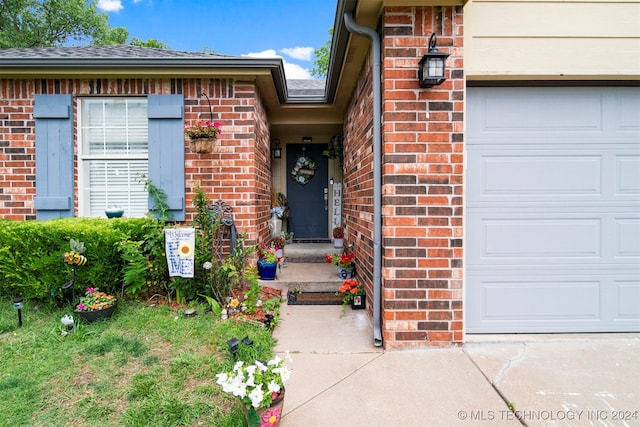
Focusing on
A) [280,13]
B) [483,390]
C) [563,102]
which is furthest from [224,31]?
[483,390]

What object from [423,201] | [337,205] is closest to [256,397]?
[423,201]

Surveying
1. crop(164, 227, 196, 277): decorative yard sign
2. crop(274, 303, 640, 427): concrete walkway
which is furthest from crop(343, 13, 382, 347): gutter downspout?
crop(164, 227, 196, 277): decorative yard sign

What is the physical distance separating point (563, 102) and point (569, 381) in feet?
7.08

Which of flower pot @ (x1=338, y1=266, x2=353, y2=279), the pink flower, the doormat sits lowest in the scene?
the pink flower

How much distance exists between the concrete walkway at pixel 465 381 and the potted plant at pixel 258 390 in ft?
0.76

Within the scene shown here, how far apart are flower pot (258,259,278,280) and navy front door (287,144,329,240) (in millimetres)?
2211

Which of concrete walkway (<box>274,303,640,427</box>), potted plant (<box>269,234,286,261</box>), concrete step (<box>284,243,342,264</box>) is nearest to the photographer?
concrete walkway (<box>274,303,640,427</box>)

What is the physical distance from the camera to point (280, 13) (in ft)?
47.1

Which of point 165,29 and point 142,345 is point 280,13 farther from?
point 142,345

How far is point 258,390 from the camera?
1.44 m

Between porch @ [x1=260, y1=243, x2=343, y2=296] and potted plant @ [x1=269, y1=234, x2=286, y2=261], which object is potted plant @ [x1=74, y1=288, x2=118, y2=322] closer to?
porch @ [x1=260, y1=243, x2=343, y2=296]

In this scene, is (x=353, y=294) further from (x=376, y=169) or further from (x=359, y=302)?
(x=376, y=169)

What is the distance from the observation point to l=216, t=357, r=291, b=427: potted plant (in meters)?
1.45

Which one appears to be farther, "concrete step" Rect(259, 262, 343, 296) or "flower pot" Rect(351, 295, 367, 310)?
"concrete step" Rect(259, 262, 343, 296)
